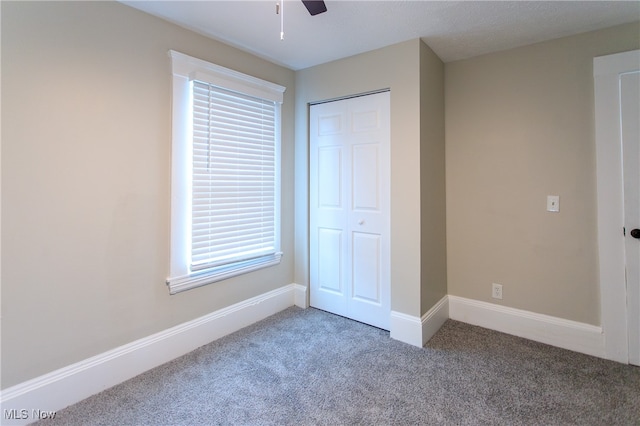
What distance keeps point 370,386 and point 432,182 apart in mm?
1672

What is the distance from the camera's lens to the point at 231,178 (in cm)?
251

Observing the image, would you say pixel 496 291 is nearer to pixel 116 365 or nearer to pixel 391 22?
pixel 391 22

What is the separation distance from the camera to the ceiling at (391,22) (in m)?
1.92

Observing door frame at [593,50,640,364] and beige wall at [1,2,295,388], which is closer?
beige wall at [1,2,295,388]

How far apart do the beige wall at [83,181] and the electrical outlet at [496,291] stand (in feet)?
8.51

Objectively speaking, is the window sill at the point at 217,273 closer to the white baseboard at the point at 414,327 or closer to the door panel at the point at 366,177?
the door panel at the point at 366,177

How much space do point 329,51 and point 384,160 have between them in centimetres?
107

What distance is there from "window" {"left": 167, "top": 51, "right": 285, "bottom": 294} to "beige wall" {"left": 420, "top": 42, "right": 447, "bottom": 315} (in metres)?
1.35

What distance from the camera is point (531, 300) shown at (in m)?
2.48

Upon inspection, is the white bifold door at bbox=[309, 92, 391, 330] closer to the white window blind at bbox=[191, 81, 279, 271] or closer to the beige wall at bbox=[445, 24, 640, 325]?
the white window blind at bbox=[191, 81, 279, 271]

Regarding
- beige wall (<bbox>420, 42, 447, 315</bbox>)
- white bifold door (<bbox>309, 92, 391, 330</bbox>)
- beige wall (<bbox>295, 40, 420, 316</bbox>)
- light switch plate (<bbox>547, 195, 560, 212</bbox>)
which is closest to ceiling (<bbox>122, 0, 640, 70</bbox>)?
beige wall (<bbox>295, 40, 420, 316</bbox>)

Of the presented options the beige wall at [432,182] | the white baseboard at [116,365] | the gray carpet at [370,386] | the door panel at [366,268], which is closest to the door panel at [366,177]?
the door panel at [366,268]

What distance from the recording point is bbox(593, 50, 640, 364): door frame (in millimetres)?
2111

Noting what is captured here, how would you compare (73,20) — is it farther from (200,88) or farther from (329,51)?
(329,51)
